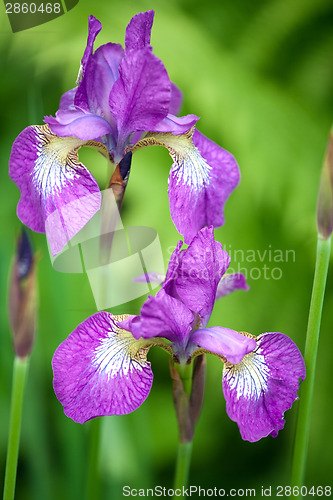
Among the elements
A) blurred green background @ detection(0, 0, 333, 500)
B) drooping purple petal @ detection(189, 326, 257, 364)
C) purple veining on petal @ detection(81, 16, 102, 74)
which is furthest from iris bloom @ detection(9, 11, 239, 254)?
blurred green background @ detection(0, 0, 333, 500)

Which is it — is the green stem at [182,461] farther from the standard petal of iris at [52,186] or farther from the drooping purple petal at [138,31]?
the drooping purple petal at [138,31]

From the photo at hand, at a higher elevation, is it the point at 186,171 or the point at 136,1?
the point at 136,1

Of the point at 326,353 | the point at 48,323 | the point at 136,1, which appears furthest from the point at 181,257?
the point at 136,1

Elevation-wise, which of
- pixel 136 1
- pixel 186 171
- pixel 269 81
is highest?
pixel 136 1

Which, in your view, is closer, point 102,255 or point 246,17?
point 102,255

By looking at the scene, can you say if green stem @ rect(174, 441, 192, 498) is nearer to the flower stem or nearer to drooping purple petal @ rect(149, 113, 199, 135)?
the flower stem

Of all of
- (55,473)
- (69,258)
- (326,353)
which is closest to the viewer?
(69,258)

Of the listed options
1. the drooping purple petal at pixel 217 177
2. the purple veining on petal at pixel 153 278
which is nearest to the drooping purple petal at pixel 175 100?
the drooping purple petal at pixel 217 177

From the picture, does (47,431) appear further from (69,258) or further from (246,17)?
(246,17)
